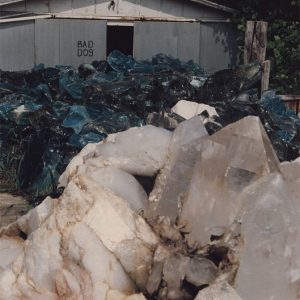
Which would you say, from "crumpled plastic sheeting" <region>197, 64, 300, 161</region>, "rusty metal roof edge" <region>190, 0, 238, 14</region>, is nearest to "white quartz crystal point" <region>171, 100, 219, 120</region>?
"crumpled plastic sheeting" <region>197, 64, 300, 161</region>

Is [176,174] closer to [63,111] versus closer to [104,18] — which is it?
[63,111]

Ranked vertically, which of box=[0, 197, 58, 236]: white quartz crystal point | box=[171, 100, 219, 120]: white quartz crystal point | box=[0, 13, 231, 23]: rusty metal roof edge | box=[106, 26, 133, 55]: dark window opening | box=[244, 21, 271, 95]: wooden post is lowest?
box=[0, 197, 58, 236]: white quartz crystal point

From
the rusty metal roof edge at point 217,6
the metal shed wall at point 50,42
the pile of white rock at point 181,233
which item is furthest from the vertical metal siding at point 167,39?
the pile of white rock at point 181,233

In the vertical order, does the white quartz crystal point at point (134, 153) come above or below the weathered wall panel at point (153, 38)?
below

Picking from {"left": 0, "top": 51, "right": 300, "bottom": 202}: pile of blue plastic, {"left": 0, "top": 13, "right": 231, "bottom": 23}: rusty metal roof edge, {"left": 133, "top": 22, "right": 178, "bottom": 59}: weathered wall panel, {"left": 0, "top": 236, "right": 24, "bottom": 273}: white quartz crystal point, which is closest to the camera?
{"left": 0, "top": 236, "right": 24, "bottom": 273}: white quartz crystal point

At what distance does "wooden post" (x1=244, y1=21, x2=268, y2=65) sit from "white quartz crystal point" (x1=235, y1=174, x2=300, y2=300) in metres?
5.36

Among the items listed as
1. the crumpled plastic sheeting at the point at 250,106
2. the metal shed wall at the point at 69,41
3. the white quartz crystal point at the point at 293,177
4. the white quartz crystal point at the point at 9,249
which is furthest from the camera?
the metal shed wall at the point at 69,41

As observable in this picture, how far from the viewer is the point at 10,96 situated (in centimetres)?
838

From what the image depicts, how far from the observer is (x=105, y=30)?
34.1 feet

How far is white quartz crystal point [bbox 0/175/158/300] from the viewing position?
413cm

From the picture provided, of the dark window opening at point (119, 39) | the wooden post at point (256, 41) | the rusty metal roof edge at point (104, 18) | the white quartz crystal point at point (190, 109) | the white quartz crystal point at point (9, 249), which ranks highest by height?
the rusty metal roof edge at point (104, 18)

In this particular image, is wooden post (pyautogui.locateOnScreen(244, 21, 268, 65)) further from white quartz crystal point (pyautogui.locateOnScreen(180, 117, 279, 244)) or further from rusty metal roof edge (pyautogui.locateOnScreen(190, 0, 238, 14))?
white quartz crystal point (pyautogui.locateOnScreen(180, 117, 279, 244))

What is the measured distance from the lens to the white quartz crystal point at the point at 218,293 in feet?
12.4

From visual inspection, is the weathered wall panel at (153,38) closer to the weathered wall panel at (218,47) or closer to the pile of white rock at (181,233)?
the weathered wall panel at (218,47)
